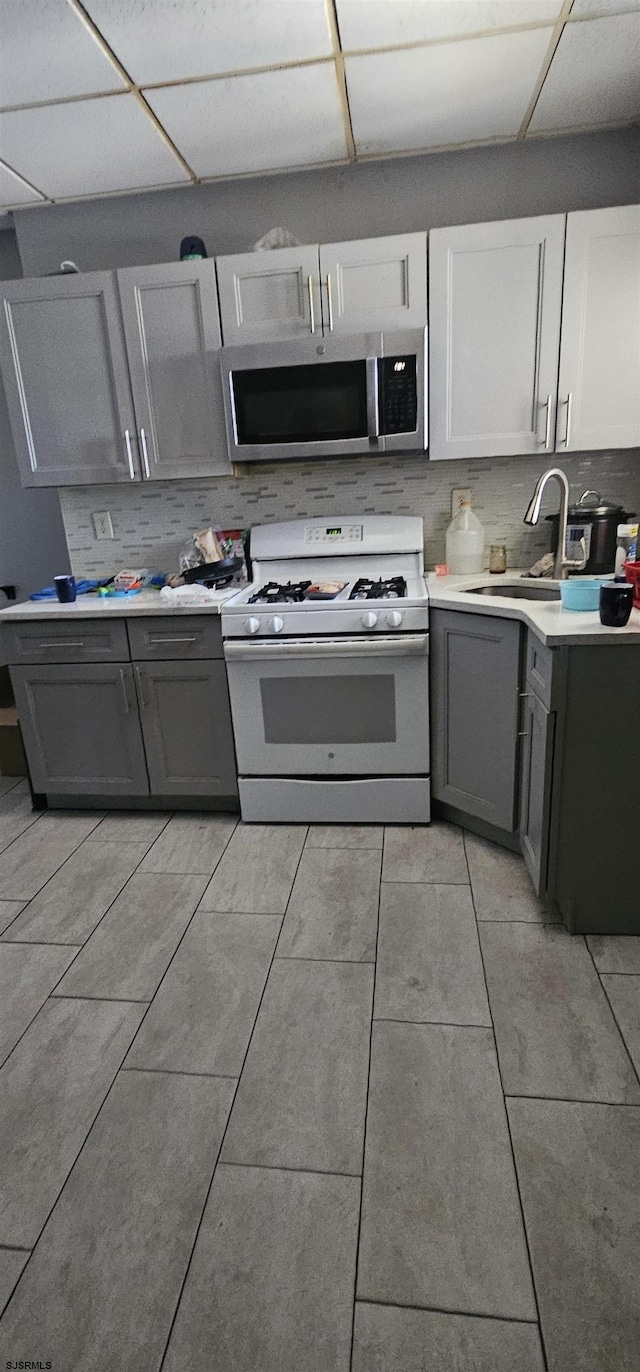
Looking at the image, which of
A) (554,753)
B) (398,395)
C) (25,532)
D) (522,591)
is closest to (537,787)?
(554,753)

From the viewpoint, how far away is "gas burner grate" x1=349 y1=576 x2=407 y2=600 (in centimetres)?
235

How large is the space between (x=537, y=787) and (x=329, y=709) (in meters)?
0.79

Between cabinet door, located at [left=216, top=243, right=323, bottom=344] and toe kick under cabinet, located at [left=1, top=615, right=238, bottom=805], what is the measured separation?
105 centimetres

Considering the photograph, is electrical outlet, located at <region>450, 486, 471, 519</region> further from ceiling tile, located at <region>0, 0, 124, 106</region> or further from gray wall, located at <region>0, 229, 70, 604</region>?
gray wall, located at <region>0, 229, 70, 604</region>

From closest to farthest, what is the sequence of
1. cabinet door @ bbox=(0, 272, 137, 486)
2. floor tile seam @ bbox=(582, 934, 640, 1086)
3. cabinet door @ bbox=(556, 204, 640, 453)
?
1. floor tile seam @ bbox=(582, 934, 640, 1086)
2. cabinet door @ bbox=(556, 204, 640, 453)
3. cabinet door @ bbox=(0, 272, 137, 486)

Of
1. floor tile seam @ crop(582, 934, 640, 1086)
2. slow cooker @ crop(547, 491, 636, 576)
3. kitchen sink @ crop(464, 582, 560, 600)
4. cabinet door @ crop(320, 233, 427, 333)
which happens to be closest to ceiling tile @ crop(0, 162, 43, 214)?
cabinet door @ crop(320, 233, 427, 333)

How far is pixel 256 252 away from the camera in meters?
2.35

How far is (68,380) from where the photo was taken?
2.59 metres

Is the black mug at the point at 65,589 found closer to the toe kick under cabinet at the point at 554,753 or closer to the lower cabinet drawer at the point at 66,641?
the lower cabinet drawer at the point at 66,641

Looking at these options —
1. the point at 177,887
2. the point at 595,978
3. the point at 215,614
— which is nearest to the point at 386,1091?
the point at 595,978

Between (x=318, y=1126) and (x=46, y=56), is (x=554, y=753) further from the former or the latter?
(x=46, y=56)

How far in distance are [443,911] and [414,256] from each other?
7.01 feet

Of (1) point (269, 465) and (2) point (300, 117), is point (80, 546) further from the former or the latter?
(2) point (300, 117)

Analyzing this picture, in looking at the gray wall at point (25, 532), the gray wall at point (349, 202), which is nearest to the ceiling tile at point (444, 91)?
the gray wall at point (349, 202)
